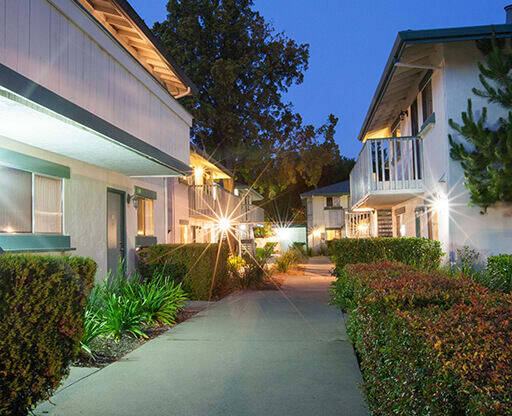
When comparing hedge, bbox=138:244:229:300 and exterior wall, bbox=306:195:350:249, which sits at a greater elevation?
exterior wall, bbox=306:195:350:249

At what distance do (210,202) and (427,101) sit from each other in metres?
11.7

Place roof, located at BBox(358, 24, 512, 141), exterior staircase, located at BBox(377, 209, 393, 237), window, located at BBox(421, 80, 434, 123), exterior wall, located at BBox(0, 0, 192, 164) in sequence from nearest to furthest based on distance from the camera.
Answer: exterior wall, located at BBox(0, 0, 192, 164), roof, located at BBox(358, 24, 512, 141), window, located at BBox(421, 80, 434, 123), exterior staircase, located at BBox(377, 209, 393, 237)

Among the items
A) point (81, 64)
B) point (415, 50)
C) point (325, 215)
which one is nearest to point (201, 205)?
point (415, 50)

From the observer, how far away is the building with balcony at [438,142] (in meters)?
11.0

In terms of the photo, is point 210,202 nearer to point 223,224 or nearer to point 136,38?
point 223,224

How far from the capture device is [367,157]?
14.2 m

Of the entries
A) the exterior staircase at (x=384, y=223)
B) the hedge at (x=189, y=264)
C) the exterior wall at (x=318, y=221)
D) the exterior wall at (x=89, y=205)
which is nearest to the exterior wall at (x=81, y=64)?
the exterior wall at (x=89, y=205)

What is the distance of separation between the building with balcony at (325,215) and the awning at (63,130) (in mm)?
32196

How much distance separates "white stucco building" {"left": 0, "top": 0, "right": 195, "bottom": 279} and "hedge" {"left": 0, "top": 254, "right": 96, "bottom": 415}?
87.7 inches

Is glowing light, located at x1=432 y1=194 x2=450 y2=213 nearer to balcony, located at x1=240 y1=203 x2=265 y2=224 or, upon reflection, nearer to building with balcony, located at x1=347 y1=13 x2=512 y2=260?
building with balcony, located at x1=347 y1=13 x2=512 y2=260

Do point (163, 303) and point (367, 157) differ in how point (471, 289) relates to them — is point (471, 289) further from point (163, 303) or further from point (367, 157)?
point (367, 157)

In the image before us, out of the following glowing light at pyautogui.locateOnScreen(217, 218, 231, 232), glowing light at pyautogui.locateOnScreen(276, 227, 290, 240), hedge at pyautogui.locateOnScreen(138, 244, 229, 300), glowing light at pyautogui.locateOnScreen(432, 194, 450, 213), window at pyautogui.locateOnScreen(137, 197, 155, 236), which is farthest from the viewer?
glowing light at pyautogui.locateOnScreen(276, 227, 290, 240)

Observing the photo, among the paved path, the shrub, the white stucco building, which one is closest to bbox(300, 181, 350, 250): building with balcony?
the shrub

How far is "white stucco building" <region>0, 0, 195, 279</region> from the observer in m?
6.05
